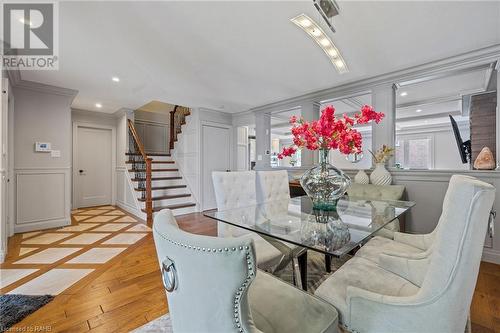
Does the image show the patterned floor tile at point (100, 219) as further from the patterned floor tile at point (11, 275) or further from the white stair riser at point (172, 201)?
the patterned floor tile at point (11, 275)

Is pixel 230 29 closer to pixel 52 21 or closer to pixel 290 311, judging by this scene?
pixel 52 21

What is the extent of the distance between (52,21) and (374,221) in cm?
316

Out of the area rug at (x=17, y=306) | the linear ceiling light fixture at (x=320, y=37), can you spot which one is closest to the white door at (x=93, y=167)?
Result: the area rug at (x=17, y=306)

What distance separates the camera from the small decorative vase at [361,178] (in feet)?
10.3

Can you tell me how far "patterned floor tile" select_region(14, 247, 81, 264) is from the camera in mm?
2381

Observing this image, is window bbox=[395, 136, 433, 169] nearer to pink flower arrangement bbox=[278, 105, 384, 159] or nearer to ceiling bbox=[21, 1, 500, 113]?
ceiling bbox=[21, 1, 500, 113]

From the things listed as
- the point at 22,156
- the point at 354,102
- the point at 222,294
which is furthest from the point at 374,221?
the point at 22,156

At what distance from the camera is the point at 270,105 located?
15.1ft

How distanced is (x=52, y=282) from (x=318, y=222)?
239 centimetres

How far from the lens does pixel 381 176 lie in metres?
2.98

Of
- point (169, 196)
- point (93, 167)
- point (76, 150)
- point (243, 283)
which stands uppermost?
point (76, 150)

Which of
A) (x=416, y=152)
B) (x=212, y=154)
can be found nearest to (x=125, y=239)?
(x=212, y=154)

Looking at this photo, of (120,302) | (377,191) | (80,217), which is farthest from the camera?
(80,217)

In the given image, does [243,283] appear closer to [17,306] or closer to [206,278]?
[206,278]
